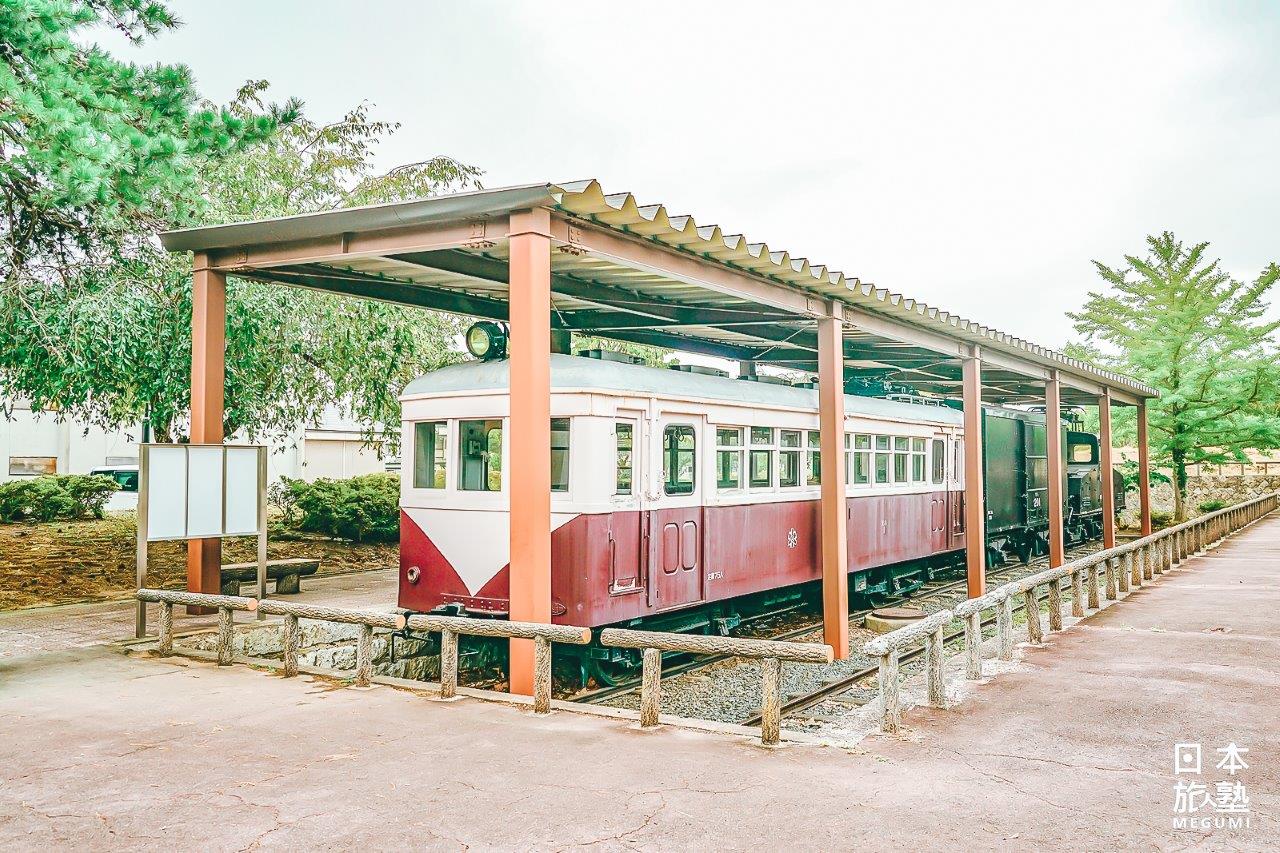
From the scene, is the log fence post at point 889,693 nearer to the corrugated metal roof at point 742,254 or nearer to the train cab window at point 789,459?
the corrugated metal roof at point 742,254

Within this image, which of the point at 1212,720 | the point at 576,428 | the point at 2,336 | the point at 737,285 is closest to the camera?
the point at 1212,720

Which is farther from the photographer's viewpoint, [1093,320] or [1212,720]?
[1093,320]

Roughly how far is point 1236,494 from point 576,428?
35.3 metres

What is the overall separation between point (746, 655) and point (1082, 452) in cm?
1914

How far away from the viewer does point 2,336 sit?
10438mm

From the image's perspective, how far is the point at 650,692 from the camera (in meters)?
6.20

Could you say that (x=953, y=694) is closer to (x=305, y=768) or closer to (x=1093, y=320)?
(x=305, y=768)

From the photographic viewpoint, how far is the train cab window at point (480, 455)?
8367 mm

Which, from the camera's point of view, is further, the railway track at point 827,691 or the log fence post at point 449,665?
the railway track at point 827,691

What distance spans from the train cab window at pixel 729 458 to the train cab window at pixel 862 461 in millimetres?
2537

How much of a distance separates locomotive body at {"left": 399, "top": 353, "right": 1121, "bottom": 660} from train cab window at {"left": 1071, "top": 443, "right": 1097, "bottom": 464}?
13.1 meters

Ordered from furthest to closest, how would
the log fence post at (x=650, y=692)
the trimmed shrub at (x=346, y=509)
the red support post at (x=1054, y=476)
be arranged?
the trimmed shrub at (x=346, y=509) < the red support post at (x=1054, y=476) < the log fence post at (x=650, y=692)

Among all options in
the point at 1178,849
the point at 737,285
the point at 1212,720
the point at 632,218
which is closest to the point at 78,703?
the point at 632,218

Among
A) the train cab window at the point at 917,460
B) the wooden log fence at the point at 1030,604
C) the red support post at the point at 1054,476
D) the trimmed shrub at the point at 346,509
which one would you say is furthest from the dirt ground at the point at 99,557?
the red support post at the point at 1054,476
